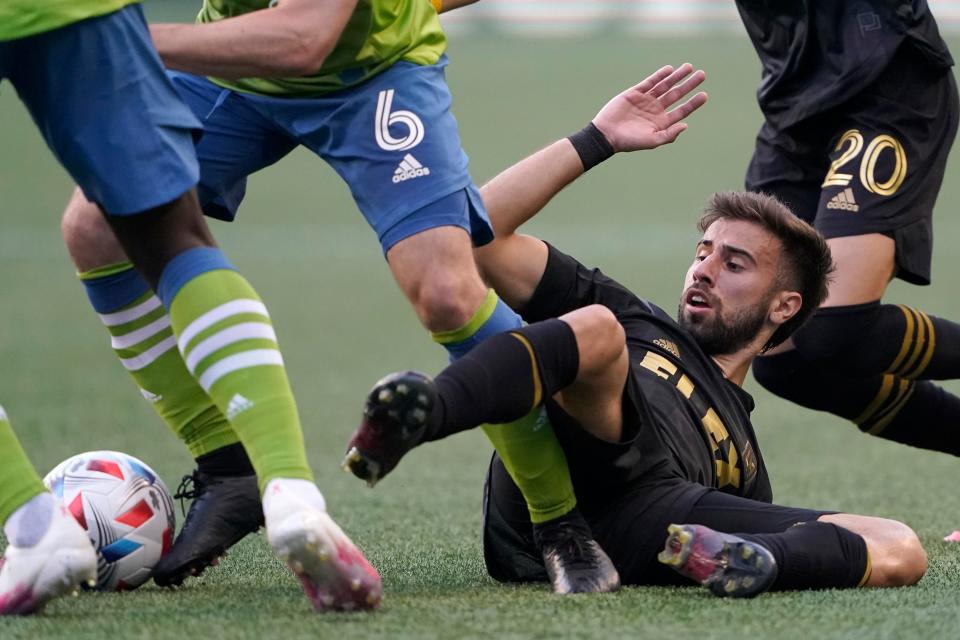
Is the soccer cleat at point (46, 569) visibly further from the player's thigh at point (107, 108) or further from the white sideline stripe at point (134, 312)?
the white sideline stripe at point (134, 312)

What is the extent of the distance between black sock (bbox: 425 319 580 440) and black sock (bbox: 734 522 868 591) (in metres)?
0.53

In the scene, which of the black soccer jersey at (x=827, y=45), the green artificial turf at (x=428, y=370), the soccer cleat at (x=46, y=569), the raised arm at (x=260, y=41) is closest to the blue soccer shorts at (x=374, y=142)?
the raised arm at (x=260, y=41)

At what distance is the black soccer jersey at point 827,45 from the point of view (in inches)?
165

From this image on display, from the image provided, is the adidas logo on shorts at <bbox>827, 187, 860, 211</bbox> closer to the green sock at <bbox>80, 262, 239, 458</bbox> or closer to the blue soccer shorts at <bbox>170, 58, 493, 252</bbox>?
the blue soccer shorts at <bbox>170, 58, 493, 252</bbox>

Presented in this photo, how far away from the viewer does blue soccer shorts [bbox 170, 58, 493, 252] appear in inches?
118

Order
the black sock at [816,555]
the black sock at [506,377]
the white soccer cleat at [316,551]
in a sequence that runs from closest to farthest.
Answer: the white soccer cleat at [316,551] < the black sock at [506,377] < the black sock at [816,555]

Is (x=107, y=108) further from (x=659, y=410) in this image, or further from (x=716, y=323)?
(x=716, y=323)

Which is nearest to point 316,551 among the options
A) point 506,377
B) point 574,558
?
point 506,377

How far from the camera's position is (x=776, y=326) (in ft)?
11.7

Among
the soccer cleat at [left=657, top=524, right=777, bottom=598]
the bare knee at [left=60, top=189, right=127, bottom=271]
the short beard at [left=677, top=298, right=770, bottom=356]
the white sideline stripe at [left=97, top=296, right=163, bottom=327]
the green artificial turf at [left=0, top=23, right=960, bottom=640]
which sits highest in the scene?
the bare knee at [left=60, top=189, right=127, bottom=271]

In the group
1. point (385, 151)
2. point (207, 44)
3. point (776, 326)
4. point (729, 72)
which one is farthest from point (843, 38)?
point (729, 72)

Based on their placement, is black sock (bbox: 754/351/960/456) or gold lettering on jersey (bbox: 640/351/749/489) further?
black sock (bbox: 754/351/960/456)

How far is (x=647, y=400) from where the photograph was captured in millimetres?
3113

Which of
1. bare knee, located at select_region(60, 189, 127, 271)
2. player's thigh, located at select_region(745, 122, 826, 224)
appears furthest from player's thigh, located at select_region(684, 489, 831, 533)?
player's thigh, located at select_region(745, 122, 826, 224)
